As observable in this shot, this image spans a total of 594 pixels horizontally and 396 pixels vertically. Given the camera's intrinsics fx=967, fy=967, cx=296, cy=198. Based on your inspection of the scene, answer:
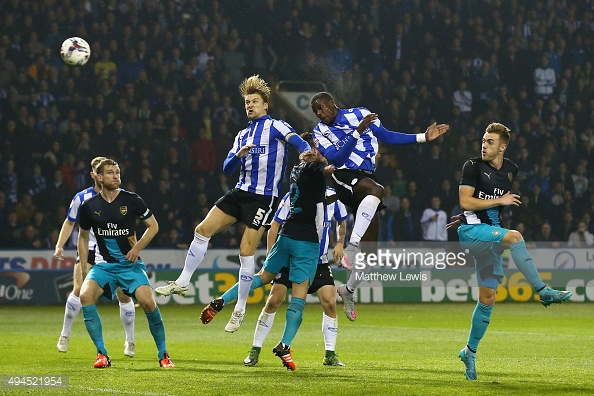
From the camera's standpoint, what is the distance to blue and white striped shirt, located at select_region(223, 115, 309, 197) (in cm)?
943

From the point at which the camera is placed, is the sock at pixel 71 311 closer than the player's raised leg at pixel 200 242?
No

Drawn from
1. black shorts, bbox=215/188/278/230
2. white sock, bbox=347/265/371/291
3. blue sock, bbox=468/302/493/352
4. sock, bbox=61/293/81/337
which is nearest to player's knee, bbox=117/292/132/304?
sock, bbox=61/293/81/337

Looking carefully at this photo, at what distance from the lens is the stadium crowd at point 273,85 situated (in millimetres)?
19781

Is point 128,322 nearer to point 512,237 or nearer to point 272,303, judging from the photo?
point 272,303

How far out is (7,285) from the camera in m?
18.4

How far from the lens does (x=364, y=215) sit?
33.3 ft

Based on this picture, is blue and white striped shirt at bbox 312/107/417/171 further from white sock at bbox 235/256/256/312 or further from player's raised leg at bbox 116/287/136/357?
player's raised leg at bbox 116/287/136/357

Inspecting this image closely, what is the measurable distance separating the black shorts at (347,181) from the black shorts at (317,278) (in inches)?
34.4

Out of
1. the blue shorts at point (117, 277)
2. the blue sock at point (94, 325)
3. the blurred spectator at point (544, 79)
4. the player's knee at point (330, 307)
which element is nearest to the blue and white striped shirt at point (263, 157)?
the player's knee at point (330, 307)

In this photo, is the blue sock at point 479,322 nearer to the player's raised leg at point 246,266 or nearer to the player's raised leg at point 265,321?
the player's raised leg at point 265,321

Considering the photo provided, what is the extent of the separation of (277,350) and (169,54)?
46.3ft

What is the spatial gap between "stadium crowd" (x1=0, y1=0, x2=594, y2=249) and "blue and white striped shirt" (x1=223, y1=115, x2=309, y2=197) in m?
9.83

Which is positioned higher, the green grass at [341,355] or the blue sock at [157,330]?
the blue sock at [157,330]

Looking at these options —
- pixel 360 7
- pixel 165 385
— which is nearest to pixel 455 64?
pixel 360 7
